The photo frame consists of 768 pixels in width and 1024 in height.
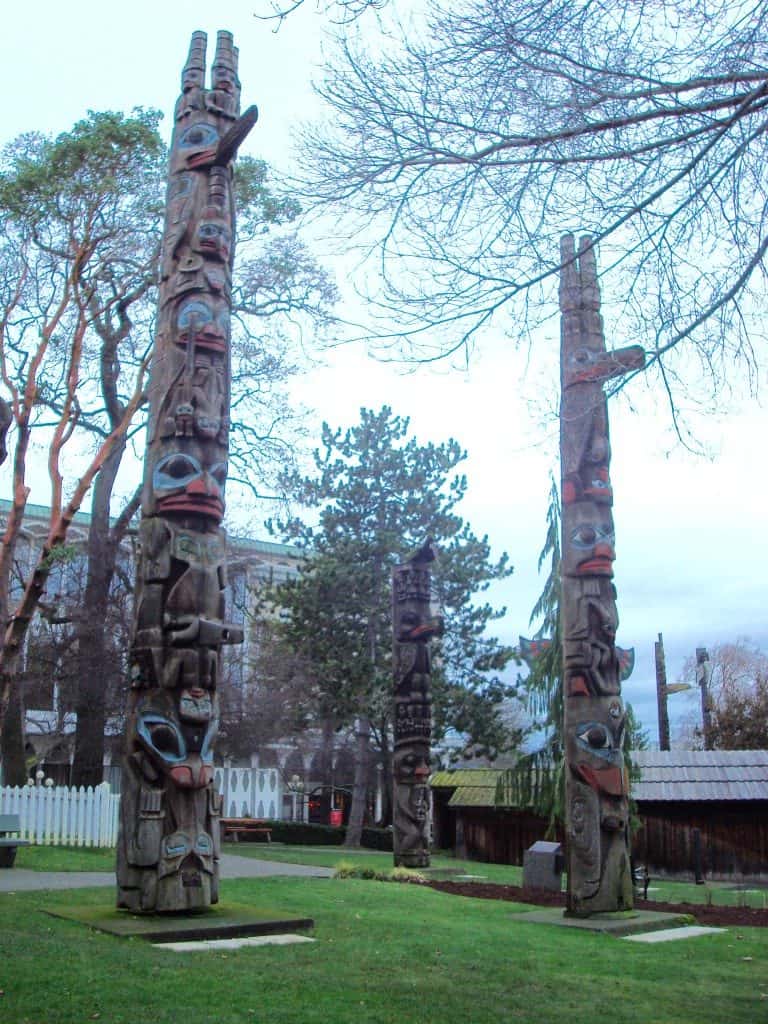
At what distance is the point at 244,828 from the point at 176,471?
2125cm

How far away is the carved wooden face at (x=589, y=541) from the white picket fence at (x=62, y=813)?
36.7 feet

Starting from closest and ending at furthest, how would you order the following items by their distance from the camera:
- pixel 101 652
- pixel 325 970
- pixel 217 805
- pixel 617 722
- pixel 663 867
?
pixel 325 970 → pixel 217 805 → pixel 617 722 → pixel 663 867 → pixel 101 652

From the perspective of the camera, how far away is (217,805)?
918 centimetres

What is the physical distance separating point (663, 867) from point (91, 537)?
1418 cm

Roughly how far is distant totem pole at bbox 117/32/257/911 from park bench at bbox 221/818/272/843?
800 inches

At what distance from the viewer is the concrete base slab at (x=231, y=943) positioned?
7547 millimetres

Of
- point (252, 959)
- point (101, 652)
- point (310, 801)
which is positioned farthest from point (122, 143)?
point (310, 801)

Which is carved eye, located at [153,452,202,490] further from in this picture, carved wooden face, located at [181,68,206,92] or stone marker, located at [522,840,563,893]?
stone marker, located at [522,840,563,893]

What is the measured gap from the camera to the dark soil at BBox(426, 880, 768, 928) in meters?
11.7

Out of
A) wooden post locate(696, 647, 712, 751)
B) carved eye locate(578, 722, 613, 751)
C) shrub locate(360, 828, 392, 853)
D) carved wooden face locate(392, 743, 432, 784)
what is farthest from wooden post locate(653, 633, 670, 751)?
carved eye locate(578, 722, 613, 751)

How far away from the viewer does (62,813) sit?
61.9 feet

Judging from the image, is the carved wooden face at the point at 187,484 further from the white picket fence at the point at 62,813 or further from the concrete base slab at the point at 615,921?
the white picket fence at the point at 62,813

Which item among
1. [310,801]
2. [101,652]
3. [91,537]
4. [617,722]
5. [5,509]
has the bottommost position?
[310,801]

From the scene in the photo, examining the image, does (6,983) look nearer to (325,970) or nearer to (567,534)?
(325,970)
